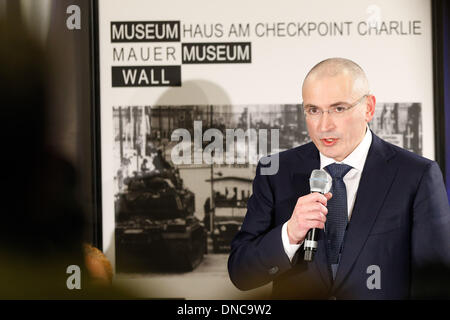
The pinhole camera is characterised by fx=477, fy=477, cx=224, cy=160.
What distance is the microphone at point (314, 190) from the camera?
168 centimetres

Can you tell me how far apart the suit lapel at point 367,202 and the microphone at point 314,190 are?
0.54 feet

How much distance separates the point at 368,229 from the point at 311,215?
321 mm

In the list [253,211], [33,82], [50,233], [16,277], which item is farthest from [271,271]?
[33,82]

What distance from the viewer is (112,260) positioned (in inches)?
87.7

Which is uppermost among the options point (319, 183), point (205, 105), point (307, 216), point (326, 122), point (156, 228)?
point (205, 105)

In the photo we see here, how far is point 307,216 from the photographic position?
67.4 inches

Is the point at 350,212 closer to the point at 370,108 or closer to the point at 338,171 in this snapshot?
the point at 338,171

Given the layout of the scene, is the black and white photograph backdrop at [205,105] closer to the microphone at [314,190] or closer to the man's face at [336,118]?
the man's face at [336,118]

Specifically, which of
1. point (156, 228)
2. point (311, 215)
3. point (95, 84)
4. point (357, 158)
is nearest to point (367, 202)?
point (357, 158)

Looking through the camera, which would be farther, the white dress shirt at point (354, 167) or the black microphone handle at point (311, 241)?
the white dress shirt at point (354, 167)

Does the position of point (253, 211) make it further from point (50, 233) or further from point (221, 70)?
point (50, 233)

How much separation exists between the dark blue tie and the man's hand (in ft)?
0.44

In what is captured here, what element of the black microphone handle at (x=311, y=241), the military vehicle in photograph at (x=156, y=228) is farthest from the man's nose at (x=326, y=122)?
the military vehicle in photograph at (x=156, y=228)

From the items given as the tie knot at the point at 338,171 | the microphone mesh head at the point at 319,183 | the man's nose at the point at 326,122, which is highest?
the man's nose at the point at 326,122
